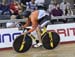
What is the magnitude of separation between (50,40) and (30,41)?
70cm

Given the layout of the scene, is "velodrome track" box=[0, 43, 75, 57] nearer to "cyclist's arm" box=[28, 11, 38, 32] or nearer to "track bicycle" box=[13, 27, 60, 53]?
"track bicycle" box=[13, 27, 60, 53]

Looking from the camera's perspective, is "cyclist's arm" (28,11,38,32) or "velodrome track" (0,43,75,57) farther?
"velodrome track" (0,43,75,57)

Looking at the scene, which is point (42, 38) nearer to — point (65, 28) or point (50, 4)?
point (65, 28)

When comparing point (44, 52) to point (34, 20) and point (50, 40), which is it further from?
point (34, 20)

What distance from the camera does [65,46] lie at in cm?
1012

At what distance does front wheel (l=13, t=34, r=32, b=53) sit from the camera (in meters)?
8.56

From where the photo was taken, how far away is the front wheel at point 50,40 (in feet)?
29.4

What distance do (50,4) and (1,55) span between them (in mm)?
4151

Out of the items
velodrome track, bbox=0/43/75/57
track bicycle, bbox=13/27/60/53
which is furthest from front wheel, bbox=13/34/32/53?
velodrome track, bbox=0/43/75/57

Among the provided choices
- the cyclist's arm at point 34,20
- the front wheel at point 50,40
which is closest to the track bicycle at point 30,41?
the front wheel at point 50,40

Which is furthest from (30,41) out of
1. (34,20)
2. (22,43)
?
(34,20)

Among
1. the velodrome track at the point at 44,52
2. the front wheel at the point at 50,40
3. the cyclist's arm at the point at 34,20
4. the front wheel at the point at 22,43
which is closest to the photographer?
the cyclist's arm at the point at 34,20

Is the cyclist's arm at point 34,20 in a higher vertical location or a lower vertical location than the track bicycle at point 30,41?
higher

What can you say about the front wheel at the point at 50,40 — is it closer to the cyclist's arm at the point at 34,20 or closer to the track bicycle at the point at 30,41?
the track bicycle at the point at 30,41
